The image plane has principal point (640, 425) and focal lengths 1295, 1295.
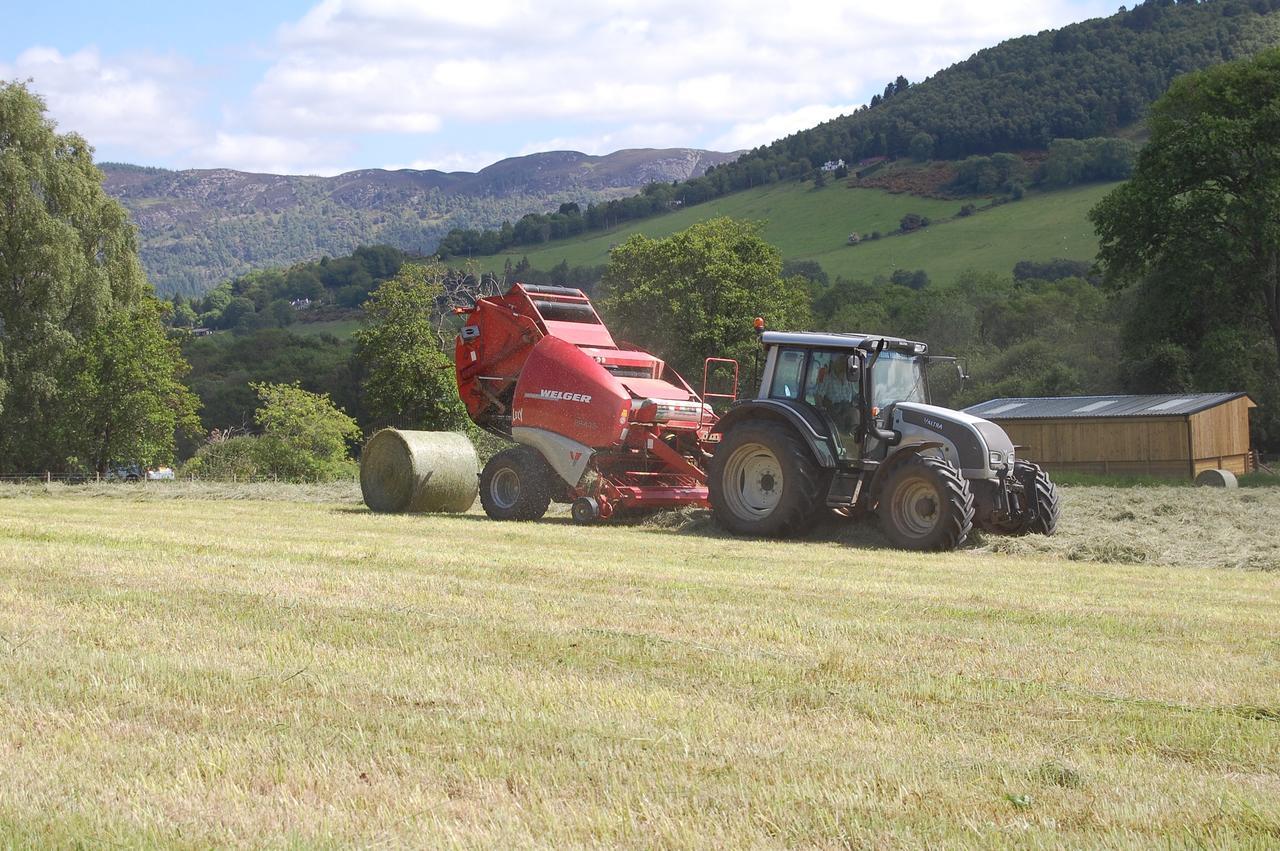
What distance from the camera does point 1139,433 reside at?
3675cm

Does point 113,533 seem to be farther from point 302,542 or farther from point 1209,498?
point 1209,498

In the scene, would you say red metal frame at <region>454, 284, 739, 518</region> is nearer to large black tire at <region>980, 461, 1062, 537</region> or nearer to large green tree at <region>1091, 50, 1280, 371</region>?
large black tire at <region>980, 461, 1062, 537</region>

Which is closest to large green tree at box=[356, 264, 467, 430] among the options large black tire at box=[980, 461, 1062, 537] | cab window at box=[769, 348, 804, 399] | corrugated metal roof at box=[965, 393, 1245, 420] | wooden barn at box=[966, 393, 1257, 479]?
corrugated metal roof at box=[965, 393, 1245, 420]

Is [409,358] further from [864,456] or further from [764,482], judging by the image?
[864,456]

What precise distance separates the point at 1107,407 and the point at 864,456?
25616mm

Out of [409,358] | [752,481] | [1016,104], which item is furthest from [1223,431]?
[1016,104]

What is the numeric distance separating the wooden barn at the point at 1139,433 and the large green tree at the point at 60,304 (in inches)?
1059

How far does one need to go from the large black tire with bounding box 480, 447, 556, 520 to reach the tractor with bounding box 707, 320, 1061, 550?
282 centimetres

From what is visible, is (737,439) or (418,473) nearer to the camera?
(737,439)

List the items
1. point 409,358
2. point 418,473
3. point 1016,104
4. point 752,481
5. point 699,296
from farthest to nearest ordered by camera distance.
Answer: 1. point 1016,104
2. point 699,296
3. point 409,358
4. point 418,473
5. point 752,481

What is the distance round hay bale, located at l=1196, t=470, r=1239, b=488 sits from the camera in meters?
32.1

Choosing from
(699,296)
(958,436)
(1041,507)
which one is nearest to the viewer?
(958,436)

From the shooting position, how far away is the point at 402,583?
9.13 m

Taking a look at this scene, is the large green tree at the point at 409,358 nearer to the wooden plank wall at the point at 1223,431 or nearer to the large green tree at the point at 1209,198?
the large green tree at the point at 1209,198
